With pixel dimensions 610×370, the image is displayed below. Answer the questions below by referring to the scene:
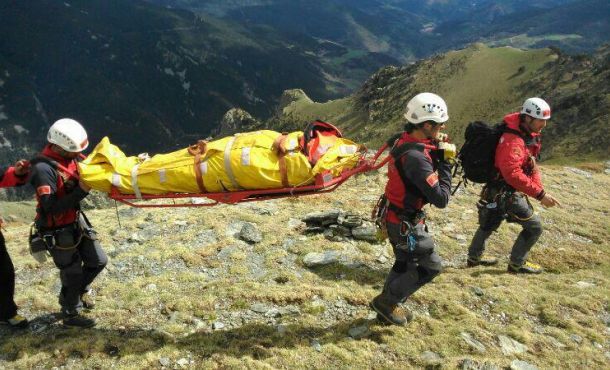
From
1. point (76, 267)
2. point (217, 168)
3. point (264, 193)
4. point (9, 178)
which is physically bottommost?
point (76, 267)

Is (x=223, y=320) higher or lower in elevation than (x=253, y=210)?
lower

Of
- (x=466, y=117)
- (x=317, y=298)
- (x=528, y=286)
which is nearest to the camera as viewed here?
(x=317, y=298)

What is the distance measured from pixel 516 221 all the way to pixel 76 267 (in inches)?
377

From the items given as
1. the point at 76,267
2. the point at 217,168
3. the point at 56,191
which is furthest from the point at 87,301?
the point at 217,168

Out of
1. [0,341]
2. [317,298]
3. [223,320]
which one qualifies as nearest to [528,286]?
[317,298]

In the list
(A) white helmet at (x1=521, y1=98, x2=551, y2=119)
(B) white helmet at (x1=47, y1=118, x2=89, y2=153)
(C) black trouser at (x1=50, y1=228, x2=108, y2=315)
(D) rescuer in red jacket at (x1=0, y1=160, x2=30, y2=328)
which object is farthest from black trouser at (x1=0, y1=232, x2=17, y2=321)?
(A) white helmet at (x1=521, y1=98, x2=551, y2=119)

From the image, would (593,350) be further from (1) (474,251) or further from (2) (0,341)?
(2) (0,341)

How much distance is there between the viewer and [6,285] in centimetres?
880

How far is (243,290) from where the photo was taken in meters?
9.81

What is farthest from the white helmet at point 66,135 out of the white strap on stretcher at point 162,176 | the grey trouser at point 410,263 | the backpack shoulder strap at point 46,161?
the grey trouser at point 410,263

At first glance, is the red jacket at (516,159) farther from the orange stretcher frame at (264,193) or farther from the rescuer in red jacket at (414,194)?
the orange stretcher frame at (264,193)

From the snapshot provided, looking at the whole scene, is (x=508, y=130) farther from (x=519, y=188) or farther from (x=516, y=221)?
(x=516, y=221)

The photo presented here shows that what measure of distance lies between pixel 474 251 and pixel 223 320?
6.71 m

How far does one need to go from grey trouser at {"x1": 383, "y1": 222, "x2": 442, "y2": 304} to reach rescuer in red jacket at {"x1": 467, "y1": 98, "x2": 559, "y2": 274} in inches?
116
